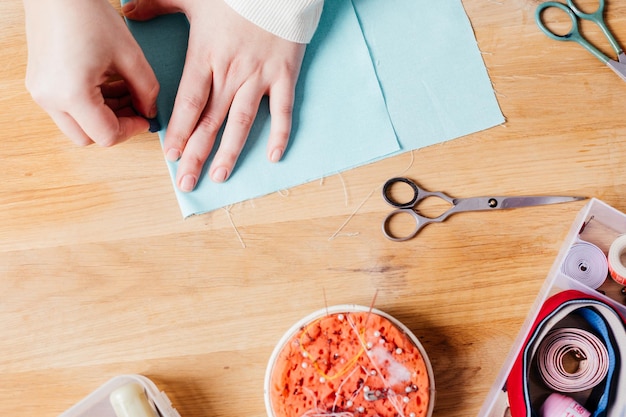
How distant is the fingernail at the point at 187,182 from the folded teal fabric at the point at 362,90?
13 millimetres

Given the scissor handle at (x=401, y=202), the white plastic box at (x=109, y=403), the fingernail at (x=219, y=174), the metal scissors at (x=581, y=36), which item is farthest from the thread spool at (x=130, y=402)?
the metal scissors at (x=581, y=36)

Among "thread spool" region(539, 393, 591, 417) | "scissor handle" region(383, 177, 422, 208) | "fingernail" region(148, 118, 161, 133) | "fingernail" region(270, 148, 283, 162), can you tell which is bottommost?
"thread spool" region(539, 393, 591, 417)

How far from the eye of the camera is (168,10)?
0.69 m

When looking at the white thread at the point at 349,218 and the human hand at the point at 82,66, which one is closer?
the human hand at the point at 82,66

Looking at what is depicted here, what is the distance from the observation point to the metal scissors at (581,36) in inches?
27.9

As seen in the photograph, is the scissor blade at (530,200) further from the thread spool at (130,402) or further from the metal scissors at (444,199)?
the thread spool at (130,402)

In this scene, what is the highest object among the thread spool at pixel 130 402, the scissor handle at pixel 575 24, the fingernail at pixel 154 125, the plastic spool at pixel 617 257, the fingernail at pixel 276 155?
the scissor handle at pixel 575 24

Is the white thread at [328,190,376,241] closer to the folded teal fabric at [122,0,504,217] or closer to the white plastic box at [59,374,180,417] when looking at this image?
the folded teal fabric at [122,0,504,217]

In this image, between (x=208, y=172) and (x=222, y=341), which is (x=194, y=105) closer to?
(x=208, y=172)

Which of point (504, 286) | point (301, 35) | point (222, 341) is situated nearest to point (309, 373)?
point (222, 341)

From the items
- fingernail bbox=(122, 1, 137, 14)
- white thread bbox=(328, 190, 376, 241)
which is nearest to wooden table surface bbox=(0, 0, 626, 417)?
white thread bbox=(328, 190, 376, 241)

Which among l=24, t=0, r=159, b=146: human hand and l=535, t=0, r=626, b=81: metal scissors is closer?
l=24, t=0, r=159, b=146: human hand

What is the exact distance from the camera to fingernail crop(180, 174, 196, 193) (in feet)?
2.20

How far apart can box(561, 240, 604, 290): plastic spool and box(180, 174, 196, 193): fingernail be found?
422mm
